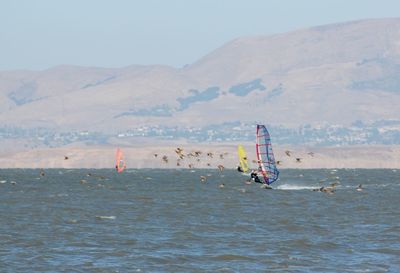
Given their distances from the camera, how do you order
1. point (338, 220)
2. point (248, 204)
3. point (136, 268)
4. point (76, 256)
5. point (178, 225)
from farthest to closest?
point (248, 204) → point (338, 220) → point (178, 225) → point (76, 256) → point (136, 268)

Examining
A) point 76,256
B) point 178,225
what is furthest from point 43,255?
point 178,225

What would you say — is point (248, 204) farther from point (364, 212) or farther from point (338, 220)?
point (338, 220)

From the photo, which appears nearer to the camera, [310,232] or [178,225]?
[310,232]

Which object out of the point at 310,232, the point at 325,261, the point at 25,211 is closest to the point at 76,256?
the point at 325,261

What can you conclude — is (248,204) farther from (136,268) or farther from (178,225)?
(136,268)

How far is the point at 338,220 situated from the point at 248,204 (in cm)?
2126

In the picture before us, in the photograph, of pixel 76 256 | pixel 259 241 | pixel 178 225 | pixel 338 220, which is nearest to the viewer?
pixel 76 256

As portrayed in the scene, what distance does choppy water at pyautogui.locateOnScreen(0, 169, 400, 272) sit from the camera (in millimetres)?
56656

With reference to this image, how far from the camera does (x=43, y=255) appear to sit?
2341 inches

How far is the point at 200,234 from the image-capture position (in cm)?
7081

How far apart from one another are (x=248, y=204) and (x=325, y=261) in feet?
150

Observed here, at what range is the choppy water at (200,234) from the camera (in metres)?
56.7

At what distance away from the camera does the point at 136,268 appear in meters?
54.8

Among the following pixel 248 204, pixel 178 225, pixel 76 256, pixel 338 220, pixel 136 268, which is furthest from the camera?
pixel 248 204
